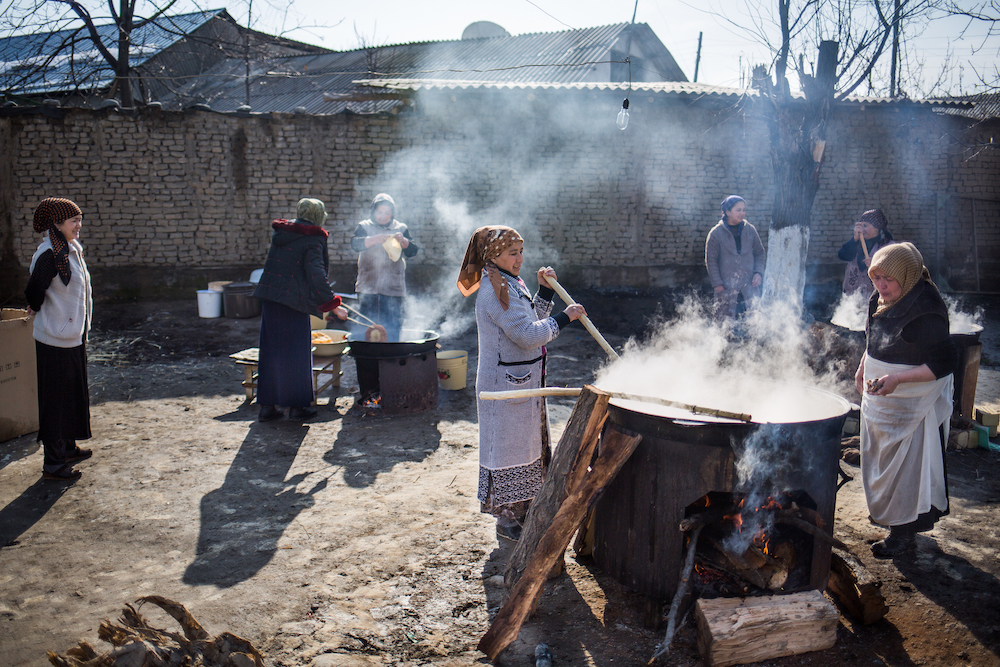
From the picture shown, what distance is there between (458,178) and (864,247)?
701 cm

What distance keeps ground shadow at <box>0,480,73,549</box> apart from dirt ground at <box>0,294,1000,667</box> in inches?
0.7

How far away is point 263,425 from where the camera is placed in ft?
19.6

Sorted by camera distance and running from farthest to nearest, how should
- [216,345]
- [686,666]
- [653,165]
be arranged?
[653,165] → [216,345] → [686,666]

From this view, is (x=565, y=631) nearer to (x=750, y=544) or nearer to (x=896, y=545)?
(x=750, y=544)

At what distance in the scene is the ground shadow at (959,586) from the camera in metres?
3.10

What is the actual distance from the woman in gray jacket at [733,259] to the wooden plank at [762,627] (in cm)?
473

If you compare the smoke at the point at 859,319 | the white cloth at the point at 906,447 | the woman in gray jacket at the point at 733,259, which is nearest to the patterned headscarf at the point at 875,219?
the smoke at the point at 859,319

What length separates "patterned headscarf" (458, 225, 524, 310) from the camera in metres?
3.51

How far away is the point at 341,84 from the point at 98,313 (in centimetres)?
1318

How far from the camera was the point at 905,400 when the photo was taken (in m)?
3.55

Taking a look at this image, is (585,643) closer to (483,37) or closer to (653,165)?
(653,165)

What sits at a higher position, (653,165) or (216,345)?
(653,165)

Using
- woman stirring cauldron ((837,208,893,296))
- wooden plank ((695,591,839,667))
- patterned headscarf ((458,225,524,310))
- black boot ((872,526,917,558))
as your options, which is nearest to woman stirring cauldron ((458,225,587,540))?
patterned headscarf ((458,225,524,310))

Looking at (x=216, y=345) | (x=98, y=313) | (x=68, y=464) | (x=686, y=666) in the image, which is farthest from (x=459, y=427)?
(x=98, y=313)
